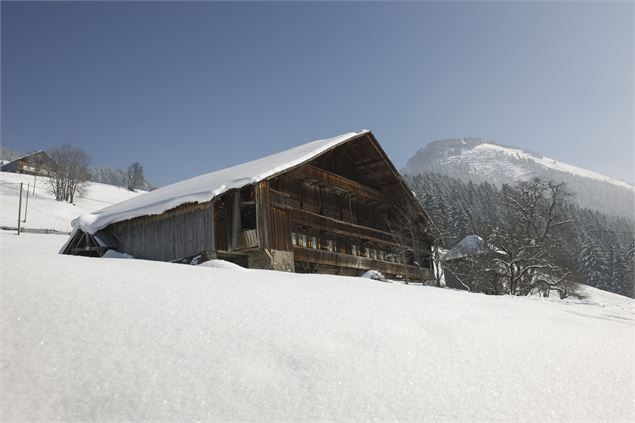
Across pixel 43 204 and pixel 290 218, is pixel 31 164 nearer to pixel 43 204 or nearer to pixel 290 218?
pixel 43 204

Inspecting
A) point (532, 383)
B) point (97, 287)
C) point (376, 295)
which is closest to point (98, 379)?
point (97, 287)

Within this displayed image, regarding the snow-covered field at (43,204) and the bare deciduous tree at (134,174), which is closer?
the snow-covered field at (43,204)

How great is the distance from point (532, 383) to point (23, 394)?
3.87 m

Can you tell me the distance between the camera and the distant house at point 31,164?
220ft

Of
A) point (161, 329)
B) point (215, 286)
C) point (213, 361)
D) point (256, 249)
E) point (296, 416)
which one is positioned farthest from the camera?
point (256, 249)

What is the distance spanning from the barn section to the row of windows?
0.05 metres

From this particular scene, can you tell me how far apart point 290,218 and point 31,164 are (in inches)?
2687

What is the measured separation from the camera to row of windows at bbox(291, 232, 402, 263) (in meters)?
19.1

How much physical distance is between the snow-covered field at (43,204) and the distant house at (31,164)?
4.00 metres

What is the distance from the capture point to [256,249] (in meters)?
16.0

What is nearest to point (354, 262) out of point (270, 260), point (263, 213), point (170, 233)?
point (270, 260)

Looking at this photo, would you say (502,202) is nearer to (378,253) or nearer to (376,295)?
(378,253)

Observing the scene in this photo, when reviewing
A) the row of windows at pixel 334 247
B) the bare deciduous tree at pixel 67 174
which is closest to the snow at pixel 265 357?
the row of windows at pixel 334 247

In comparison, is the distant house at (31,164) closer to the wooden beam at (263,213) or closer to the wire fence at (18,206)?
the wire fence at (18,206)
